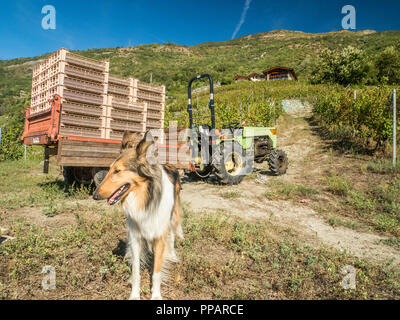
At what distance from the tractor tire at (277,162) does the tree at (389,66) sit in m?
36.8

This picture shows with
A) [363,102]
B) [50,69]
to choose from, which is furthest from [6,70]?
[363,102]

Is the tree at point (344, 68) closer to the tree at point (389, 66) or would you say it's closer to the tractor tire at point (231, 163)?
the tree at point (389, 66)

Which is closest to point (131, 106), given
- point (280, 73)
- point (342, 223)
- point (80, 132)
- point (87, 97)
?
point (87, 97)

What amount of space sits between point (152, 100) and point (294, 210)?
219 inches

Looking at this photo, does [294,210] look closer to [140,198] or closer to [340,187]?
[340,187]

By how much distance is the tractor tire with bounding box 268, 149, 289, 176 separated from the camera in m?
8.68

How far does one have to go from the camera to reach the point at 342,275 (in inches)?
110

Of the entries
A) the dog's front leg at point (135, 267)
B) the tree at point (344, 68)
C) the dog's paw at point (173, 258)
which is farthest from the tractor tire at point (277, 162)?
the tree at point (344, 68)

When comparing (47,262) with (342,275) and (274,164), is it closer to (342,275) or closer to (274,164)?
(342,275)

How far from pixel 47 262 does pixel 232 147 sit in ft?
18.5

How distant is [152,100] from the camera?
799cm

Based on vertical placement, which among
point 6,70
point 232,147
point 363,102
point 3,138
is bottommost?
point 232,147

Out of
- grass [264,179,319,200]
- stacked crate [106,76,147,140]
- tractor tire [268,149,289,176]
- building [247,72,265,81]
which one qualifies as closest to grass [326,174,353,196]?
grass [264,179,319,200]

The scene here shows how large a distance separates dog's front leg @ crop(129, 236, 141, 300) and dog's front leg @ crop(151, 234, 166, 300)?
0.15 meters
